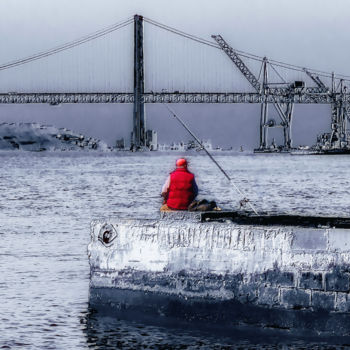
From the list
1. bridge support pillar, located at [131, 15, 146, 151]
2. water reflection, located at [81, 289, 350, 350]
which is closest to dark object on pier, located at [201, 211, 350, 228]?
water reflection, located at [81, 289, 350, 350]

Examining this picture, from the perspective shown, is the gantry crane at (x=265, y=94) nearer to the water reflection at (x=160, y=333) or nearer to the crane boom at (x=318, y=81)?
the crane boom at (x=318, y=81)

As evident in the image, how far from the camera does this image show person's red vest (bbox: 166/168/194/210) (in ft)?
37.2

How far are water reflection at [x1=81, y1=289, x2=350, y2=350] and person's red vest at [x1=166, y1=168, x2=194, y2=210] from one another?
1.35 meters

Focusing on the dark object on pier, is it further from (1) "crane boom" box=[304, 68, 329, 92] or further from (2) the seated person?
(1) "crane boom" box=[304, 68, 329, 92]

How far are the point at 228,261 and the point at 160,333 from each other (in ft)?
3.25

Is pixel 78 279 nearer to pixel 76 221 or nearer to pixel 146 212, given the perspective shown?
pixel 76 221

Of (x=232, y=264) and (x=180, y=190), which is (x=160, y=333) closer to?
(x=232, y=264)

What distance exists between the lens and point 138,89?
397ft

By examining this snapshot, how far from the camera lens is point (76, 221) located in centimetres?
2747

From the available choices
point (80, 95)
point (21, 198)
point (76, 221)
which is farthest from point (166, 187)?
point (80, 95)

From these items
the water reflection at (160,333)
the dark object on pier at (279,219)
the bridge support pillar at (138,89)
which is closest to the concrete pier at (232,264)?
the water reflection at (160,333)

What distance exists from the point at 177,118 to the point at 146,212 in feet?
71.9

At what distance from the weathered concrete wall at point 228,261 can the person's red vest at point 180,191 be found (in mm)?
1075

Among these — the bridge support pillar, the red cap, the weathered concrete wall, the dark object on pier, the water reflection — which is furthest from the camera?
the bridge support pillar
